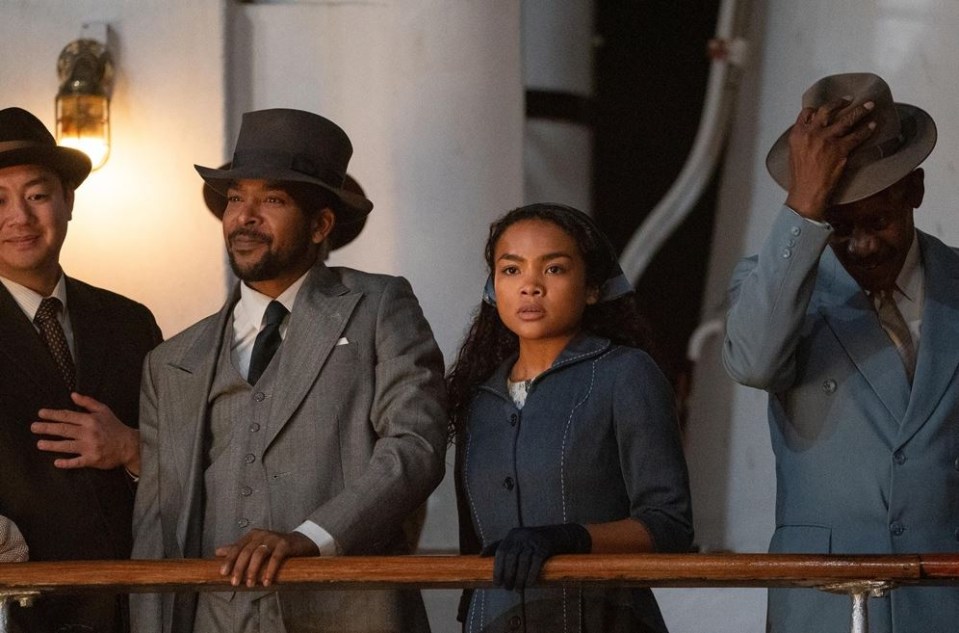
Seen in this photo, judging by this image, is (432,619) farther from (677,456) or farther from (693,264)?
(693,264)

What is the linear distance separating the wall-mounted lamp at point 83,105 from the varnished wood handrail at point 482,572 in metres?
2.53

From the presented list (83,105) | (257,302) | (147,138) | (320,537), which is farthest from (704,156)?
(320,537)

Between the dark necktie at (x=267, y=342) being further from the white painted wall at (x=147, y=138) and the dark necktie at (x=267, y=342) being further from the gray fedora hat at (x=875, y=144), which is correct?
the white painted wall at (x=147, y=138)

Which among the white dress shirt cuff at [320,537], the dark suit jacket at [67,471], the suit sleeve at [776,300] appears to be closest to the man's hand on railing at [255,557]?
the white dress shirt cuff at [320,537]

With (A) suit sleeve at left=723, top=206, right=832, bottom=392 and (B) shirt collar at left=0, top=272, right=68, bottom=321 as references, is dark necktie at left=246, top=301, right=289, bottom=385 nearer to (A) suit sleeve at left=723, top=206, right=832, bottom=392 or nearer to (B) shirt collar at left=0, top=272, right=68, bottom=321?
(B) shirt collar at left=0, top=272, right=68, bottom=321

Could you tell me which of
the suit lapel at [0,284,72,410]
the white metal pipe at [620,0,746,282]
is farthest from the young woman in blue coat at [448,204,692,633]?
the white metal pipe at [620,0,746,282]

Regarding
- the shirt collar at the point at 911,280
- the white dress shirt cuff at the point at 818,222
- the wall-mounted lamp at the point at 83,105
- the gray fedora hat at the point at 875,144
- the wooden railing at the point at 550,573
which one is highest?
the wall-mounted lamp at the point at 83,105

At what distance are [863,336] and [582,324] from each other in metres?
0.62

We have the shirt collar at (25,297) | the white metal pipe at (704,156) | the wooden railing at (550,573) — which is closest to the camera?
the wooden railing at (550,573)

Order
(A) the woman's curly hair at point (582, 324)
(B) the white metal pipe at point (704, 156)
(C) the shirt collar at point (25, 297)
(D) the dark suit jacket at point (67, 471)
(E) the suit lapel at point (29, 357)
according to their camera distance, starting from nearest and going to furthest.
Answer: (A) the woman's curly hair at point (582, 324) < (D) the dark suit jacket at point (67, 471) < (E) the suit lapel at point (29, 357) < (C) the shirt collar at point (25, 297) < (B) the white metal pipe at point (704, 156)

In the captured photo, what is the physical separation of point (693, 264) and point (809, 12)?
2.52m

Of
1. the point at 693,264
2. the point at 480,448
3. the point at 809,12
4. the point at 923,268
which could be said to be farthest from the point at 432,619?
the point at 693,264

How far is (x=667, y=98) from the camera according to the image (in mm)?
9734

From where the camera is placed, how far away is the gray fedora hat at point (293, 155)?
164 inches
